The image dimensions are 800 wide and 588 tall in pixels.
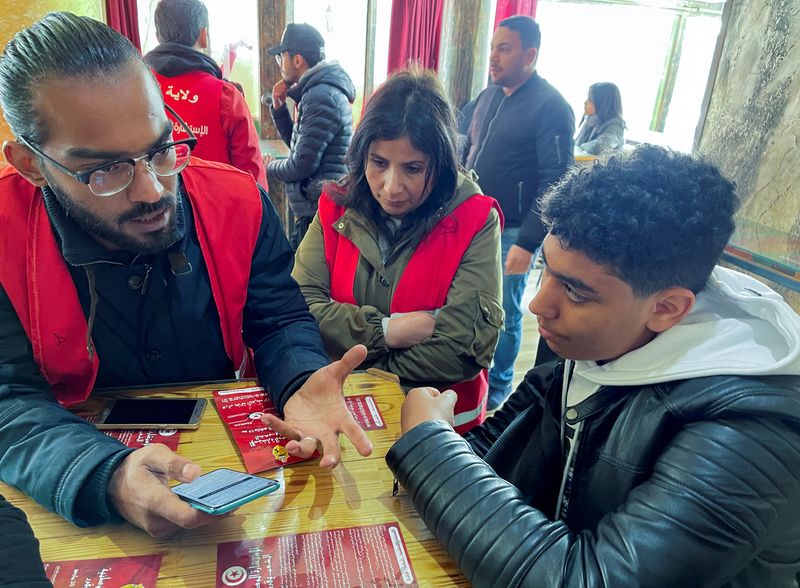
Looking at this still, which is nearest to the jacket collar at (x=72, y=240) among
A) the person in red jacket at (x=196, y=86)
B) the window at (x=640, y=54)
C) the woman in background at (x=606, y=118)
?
the person in red jacket at (x=196, y=86)

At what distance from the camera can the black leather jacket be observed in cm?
72

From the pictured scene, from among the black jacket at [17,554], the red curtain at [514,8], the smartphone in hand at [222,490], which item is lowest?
the smartphone in hand at [222,490]

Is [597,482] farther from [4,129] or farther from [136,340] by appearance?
[4,129]

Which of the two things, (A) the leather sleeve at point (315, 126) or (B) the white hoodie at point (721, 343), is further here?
(A) the leather sleeve at point (315, 126)

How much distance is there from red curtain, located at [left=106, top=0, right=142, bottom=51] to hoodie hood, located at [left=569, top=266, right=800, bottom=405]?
457 cm

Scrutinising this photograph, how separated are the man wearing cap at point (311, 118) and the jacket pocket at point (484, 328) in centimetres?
162

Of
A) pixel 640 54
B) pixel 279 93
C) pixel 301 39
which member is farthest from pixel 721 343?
pixel 640 54

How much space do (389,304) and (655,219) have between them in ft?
3.10

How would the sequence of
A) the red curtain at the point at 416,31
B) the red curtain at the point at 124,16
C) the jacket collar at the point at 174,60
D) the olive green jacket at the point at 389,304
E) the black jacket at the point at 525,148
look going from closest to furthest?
1. the olive green jacket at the point at 389,304
2. the jacket collar at the point at 174,60
3. the black jacket at the point at 525,148
4. the red curtain at the point at 124,16
5. the red curtain at the point at 416,31

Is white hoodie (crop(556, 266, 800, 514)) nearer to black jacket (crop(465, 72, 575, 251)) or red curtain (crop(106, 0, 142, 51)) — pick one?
black jacket (crop(465, 72, 575, 251))

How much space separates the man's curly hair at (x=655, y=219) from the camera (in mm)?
850

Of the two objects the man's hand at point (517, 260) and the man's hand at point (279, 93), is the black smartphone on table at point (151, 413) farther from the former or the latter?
the man's hand at point (279, 93)

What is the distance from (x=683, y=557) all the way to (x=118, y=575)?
78 centimetres

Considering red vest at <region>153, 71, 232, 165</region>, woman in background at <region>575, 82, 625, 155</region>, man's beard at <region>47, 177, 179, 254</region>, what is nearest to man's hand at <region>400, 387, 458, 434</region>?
man's beard at <region>47, 177, 179, 254</region>
